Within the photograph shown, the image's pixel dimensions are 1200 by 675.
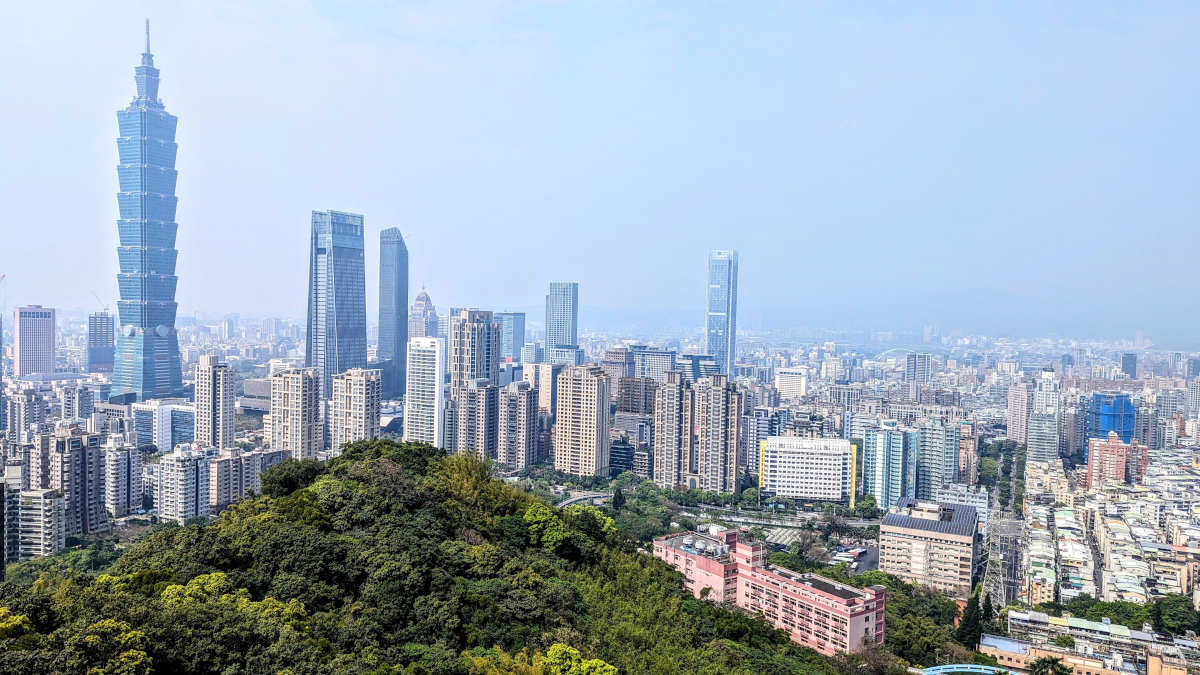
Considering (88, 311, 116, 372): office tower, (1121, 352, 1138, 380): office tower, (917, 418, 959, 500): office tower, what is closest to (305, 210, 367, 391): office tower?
(88, 311, 116, 372): office tower

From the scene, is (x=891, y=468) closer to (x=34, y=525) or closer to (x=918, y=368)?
(x=34, y=525)

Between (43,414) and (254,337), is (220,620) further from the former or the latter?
(254,337)

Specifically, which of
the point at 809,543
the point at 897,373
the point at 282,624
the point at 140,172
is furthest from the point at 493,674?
the point at 897,373

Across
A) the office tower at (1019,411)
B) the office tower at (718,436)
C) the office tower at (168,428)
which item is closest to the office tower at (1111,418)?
the office tower at (1019,411)

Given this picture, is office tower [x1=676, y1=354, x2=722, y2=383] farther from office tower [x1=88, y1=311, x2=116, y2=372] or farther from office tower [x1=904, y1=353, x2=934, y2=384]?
office tower [x1=88, y1=311, x2=116, y2=372]

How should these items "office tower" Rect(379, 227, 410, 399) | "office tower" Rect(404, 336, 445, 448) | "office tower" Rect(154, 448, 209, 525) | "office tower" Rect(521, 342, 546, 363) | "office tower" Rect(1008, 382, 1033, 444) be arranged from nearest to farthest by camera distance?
"office tower" Rect(154, 448, 209, 525), "office tower" Rect(404, 336, 445, 448), "office tower" Rect(1008, 382, 1033, 444), "office tower" Rect(379, 227, 410, 399), "office tower" Rect(521, 342, 546, 363)
